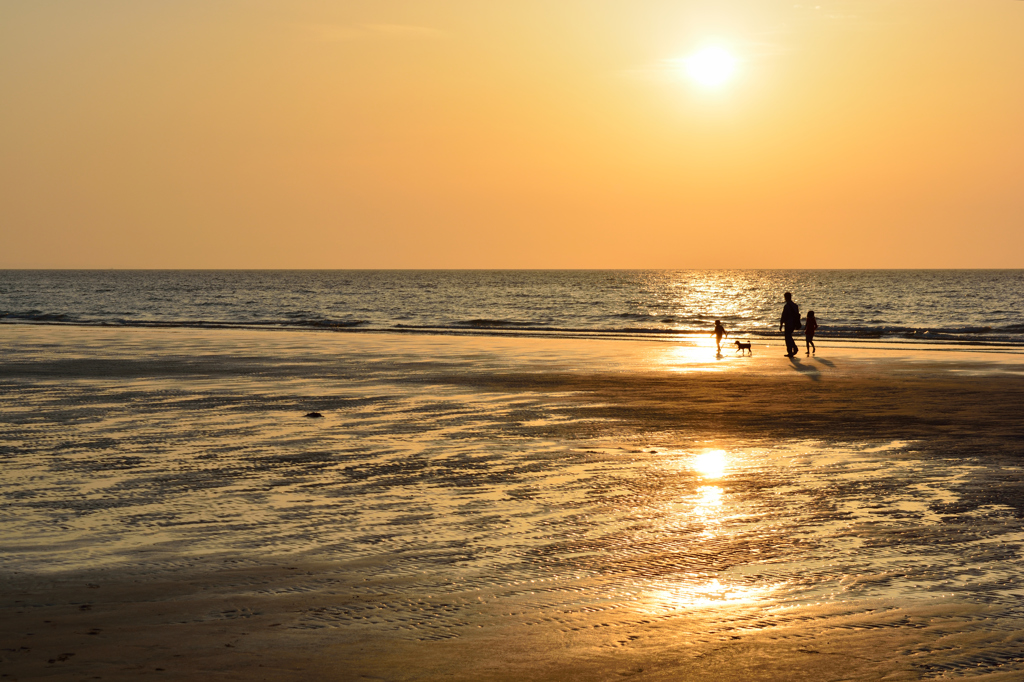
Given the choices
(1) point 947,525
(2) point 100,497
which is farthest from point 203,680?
(1) point 947,525

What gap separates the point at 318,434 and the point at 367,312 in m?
63.6

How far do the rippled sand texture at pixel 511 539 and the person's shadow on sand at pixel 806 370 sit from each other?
5602 millimetres

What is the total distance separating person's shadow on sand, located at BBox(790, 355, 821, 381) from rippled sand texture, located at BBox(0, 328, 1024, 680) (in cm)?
560

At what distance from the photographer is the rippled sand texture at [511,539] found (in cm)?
530

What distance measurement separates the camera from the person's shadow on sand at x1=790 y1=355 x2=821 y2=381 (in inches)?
890

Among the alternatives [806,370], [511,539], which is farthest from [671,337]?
[511,539]

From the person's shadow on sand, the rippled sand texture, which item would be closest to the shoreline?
the person's shadow on sand

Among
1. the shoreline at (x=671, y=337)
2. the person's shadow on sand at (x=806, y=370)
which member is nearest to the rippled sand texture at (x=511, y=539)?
the person's shadow on sand at (x=806, y=370)

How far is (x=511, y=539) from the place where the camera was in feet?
25.1

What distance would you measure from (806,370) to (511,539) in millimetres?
18483

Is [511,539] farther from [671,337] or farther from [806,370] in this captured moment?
[671,337]

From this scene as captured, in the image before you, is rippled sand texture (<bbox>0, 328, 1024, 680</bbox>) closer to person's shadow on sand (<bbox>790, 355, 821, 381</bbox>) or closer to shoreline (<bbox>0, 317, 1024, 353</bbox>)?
person's shadow on sand (<bbox>790, 355, 821, 381</bbox>)

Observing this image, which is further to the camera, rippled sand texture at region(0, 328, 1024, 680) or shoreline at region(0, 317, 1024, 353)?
shoreline at region(0, 317, 1024, 353)

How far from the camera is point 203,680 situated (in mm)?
4871
